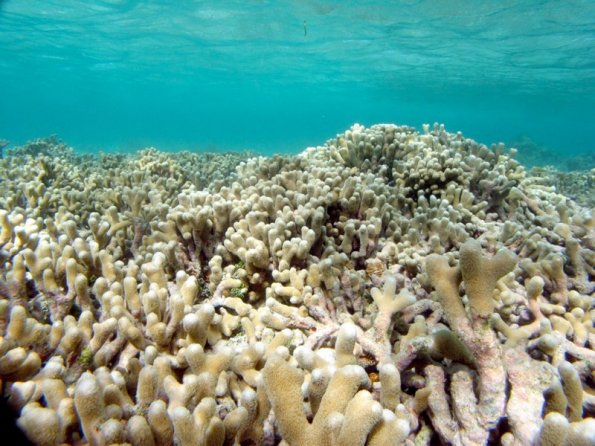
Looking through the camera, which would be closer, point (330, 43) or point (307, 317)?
point (307, 317)

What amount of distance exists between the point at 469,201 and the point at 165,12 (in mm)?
31337

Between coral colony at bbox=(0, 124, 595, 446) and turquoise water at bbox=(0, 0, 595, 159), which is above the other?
turquoise water at bbox=(0, 0, 595, 159)

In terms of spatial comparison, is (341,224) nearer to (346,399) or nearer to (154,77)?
(346,399)

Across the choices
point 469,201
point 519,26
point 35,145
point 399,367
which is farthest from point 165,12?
point 399,367

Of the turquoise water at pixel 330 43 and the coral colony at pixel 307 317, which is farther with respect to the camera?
the turquoise water at pixel 330 43

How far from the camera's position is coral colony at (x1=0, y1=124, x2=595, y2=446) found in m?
1.67

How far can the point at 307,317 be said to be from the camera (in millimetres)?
2908

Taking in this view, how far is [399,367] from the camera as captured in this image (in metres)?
2.33

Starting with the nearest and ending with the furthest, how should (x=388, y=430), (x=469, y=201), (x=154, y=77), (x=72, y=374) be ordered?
(x=388, y=430) < (x=72, y=374) < (x=469, y=201) < (x=154, y=77)

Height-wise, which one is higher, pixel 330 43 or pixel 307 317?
pixel 330 43

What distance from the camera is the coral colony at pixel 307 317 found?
5.49ft

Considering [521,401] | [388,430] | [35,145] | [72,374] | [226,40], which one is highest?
[226,40]

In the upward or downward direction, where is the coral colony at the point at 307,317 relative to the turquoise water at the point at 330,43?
downward

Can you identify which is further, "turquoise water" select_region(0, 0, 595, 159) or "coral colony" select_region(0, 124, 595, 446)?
"turquoise water" select_region(0, 0, 595, 159)
